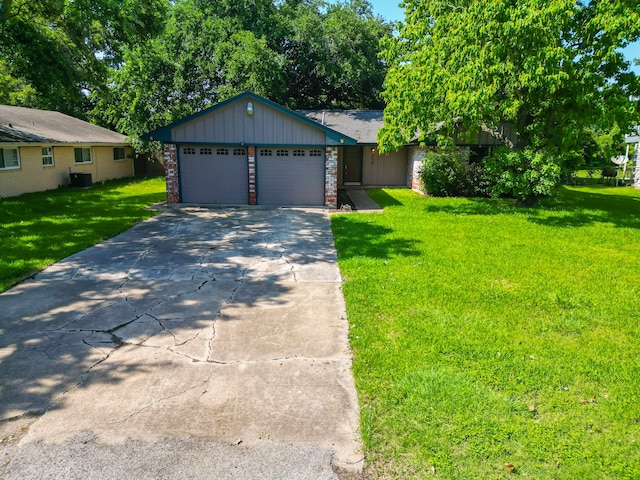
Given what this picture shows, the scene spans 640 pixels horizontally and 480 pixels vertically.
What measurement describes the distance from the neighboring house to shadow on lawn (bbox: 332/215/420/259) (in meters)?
12.0

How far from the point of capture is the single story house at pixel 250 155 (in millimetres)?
14125

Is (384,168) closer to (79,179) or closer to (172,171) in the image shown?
(172,171)

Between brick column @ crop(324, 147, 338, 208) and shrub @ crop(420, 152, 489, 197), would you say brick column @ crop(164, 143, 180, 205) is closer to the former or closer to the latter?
brick column @ crop(324, 147, 338, 208)

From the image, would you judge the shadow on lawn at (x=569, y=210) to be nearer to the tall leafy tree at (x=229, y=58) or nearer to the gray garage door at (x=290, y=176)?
the gray garage door at (x=290, y=176)

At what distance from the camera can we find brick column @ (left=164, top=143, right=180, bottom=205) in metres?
14.4

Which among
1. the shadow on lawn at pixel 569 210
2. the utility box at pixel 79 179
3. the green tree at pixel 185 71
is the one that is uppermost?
the green tree at pixel 185 71

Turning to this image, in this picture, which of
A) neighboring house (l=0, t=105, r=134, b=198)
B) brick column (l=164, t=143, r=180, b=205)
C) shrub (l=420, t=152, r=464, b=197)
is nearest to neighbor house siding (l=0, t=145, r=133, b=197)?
neighboring house (l=0, t=105, r=134, b=198)

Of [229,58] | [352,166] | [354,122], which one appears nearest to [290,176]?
[352,166]

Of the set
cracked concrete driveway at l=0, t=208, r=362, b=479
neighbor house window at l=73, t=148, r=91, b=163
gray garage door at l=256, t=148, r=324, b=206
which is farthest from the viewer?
neighbor house window at l=73, t=148, r=91, b=163

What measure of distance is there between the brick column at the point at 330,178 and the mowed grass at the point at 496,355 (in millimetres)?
5109

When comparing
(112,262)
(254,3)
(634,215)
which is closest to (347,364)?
(112,262)

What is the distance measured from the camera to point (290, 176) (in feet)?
48.3

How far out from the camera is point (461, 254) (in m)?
8.43

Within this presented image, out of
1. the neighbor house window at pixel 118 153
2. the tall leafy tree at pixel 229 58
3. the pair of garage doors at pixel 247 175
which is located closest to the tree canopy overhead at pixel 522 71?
the pair of garage doors at pixel 247 175
